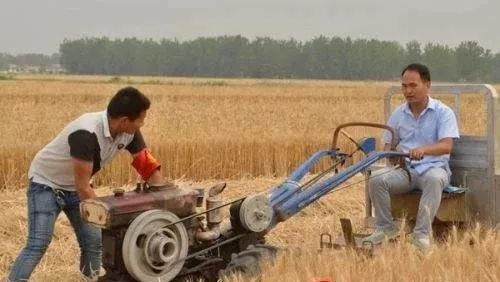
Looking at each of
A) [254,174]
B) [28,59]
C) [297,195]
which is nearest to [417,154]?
[297,195]

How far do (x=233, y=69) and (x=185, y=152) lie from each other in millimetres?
97726

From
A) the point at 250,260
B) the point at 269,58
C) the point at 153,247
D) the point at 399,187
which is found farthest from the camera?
the point at 269,58

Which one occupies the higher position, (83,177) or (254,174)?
(83,177)

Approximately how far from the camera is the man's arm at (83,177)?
5039 mm

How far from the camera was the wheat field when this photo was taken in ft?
14.9

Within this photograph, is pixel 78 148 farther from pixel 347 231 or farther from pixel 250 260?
pixel 347 231

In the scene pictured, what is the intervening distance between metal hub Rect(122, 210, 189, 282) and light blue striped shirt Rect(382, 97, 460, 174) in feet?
6.96

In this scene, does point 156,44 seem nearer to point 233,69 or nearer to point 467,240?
point 233,69

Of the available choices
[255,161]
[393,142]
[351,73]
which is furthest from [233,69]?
[393,142]

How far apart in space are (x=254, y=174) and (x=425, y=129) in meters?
6.88

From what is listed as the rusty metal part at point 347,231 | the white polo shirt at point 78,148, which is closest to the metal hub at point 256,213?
the rusty metal part at point 347,231

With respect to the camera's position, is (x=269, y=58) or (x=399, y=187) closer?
(x=399, y=187)

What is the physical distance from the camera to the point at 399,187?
6117 millimetres

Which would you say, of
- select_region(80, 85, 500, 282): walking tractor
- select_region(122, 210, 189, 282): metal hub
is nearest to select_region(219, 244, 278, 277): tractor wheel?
select_region(80, 85, 500, 282): walking tractor
